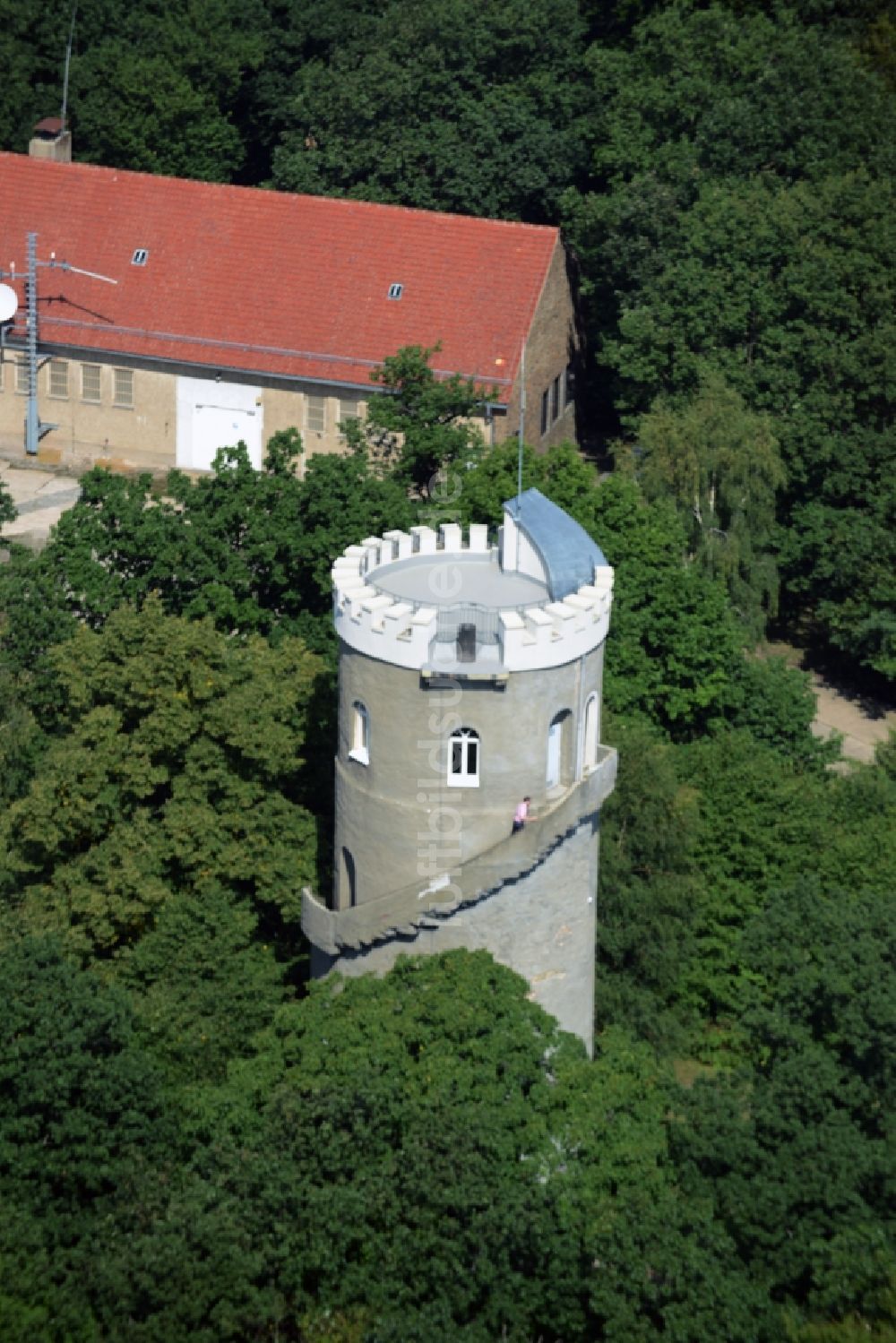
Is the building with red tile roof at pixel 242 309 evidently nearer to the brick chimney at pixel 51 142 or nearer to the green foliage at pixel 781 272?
the green foliage at pixel 781 272

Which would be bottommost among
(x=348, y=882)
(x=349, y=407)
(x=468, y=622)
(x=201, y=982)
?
(x=201, y=982)

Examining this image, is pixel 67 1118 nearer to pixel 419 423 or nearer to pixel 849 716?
pixel 419 423

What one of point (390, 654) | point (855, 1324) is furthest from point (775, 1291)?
point (390, 654)

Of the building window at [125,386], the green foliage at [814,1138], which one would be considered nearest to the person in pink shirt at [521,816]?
the green foliage at [814,1138]

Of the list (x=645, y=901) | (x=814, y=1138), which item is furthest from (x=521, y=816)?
(x=645, y=901)

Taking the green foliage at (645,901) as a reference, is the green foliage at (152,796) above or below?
above

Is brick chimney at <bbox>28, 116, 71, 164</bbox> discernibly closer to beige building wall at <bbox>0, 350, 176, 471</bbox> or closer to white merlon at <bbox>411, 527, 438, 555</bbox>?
beige building wall at <bbox>0, 350, 176, 471</bbox>

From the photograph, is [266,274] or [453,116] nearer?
[266,274]

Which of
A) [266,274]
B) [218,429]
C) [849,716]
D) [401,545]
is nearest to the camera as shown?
[401,545]
